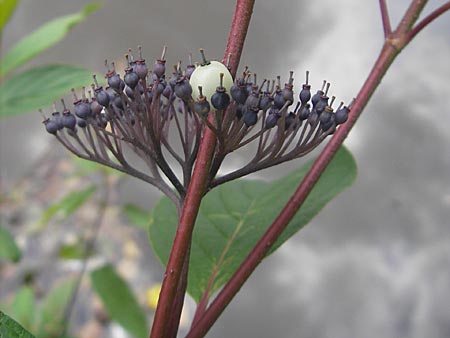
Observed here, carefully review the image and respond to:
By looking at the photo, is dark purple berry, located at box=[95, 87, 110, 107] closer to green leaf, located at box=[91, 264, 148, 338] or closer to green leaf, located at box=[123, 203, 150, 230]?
green leaf, located at box=[91, 264, 148, 338]

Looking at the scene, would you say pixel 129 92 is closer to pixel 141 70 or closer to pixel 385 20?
pixel 141 70

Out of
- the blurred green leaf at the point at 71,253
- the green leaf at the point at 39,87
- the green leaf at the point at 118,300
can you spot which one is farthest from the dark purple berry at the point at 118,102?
the blurred green leaf at the point at 71,253

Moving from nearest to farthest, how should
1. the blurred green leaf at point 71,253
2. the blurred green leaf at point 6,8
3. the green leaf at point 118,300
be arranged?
the blurred green leaf at point 6,8 < the green leaf at point 118,300 < the blurred green leaf at point 71,253

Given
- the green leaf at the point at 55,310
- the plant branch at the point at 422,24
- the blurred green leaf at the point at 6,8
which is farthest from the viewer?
the green leaf at the point at 55,310

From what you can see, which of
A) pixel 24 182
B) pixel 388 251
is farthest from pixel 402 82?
pixel 24 182

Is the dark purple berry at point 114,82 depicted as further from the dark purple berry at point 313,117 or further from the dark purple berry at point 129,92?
the dark purple berry at point 313,117

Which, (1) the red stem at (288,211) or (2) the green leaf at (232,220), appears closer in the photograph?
(1) the red stem at (288,211)


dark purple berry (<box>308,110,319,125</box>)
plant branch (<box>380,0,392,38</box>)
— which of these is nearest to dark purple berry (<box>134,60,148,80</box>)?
dark purple berry (<box>308,110,319,125</box>)
